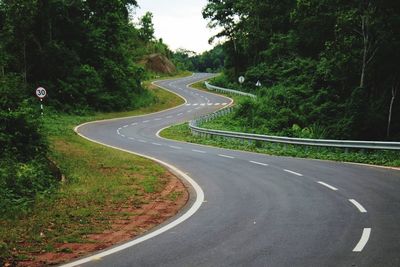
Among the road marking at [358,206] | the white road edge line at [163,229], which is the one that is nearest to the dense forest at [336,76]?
the white road edge line at [163,229]

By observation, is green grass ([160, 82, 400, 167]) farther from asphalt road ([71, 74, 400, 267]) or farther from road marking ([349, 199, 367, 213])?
road marking ([349, 199, 367, 213])

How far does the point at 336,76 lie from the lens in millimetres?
39062

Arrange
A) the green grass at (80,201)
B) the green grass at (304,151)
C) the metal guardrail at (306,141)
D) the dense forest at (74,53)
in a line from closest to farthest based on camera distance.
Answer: the green grass at (80,201) → the green grass at (304,151) → the metal guardrail at (306,141) → the dense forest at (74,53)

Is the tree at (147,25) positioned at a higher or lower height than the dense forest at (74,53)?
higher

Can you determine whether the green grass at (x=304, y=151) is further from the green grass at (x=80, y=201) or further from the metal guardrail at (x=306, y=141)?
the green grass at (x=80, y=201)

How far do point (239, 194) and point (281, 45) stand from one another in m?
48.2

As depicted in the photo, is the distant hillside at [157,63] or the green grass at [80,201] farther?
the distant hillside at [157,63]

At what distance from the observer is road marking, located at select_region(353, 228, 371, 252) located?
6958mm

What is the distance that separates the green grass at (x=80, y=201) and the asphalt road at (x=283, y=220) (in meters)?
1.26

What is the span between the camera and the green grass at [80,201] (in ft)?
24.8

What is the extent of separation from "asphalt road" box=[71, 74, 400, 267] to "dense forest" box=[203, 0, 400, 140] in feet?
52.5

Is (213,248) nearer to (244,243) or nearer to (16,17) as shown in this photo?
(244,243)

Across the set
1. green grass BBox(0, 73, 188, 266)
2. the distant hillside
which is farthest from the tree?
green grass BBox(0, 73, 188, 266)

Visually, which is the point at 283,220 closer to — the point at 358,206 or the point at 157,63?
the point at 358,206
